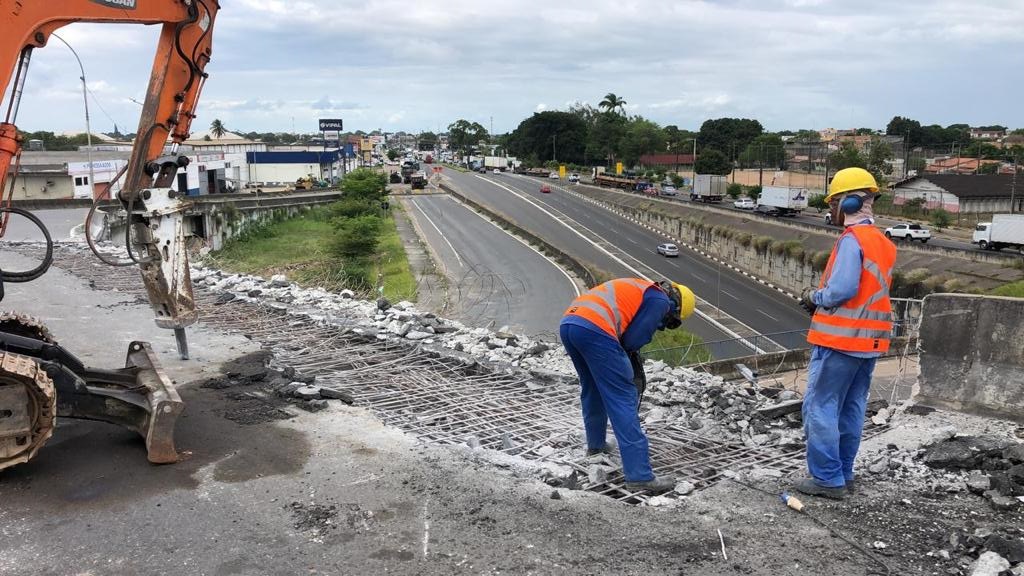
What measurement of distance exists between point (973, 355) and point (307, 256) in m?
30.3

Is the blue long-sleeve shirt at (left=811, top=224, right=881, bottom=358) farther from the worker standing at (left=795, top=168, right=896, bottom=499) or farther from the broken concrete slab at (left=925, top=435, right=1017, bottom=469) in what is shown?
the broken concrete slab at (left=925, top=435, right=1017, bottom=469)

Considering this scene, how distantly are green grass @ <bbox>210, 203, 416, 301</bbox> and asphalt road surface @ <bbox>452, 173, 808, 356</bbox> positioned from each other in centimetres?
962

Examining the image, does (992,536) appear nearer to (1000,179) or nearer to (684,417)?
(684,417)

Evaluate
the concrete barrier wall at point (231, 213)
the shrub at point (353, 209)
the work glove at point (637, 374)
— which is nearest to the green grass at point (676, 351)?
the work glove at point (637, 374)

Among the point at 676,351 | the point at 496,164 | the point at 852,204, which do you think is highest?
the point at 496,164

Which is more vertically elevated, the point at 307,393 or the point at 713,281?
the point at 307,393

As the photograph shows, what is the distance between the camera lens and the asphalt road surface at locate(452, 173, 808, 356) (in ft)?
99.6

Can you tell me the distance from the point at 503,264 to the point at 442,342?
2535 centimetres

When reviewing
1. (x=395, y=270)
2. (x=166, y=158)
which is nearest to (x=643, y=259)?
(x=395, y=270)

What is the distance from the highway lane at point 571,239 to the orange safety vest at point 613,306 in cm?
1241

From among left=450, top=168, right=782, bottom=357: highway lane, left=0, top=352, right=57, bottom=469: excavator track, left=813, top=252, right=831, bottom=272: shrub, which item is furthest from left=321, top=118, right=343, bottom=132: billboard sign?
left=0, top=352, right=57, bottom=469: excavator track

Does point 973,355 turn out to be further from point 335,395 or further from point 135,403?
point 135,403

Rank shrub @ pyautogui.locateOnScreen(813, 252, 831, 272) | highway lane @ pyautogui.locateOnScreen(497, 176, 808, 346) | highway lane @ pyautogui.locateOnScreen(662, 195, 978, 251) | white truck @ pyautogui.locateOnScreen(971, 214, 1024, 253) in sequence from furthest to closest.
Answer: highway lane @ pyautogui.locateOnScreen(662, 195, 978, 251) → shrub @ pyautogui.locateOnScreen(813, 252, 831, 272) → white truck @ pyautogui.locateOnScreen(971, 214, 1024, 253) → highway lane @ pyautogui.locateOnScreen(497, 176, 808, 346)

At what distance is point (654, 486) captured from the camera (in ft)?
16.6
